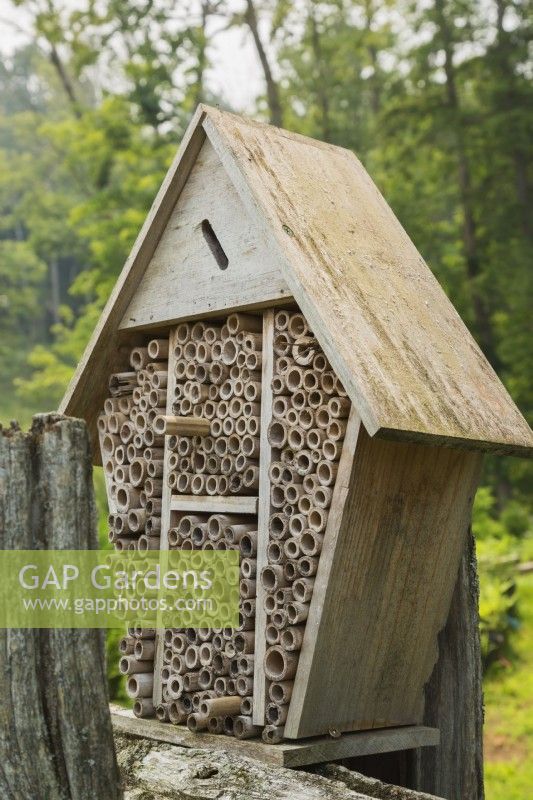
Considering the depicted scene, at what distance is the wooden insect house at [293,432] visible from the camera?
3.92 meters

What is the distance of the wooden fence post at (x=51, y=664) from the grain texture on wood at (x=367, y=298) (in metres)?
1.09

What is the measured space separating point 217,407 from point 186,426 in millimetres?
163

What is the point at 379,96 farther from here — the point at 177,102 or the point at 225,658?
the point at 225,658

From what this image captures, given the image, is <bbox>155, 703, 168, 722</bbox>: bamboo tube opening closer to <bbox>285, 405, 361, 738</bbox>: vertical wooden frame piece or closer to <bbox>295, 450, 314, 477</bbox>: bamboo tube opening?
<bbox>285, 405, 361, 738</bbox>: vertical wooden frame piece

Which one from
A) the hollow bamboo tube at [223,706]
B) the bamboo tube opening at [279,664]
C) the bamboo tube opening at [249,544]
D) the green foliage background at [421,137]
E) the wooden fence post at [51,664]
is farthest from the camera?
the green foliage background at [421,137]

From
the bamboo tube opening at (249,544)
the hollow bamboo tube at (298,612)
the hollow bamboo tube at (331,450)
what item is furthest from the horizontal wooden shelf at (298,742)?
the hollow bamboo tube at (331,450)

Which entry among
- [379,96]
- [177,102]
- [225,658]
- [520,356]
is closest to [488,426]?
[225,658]

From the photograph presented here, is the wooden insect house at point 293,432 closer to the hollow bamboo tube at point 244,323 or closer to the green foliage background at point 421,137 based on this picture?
the hollow bamboo tube at point 244,323

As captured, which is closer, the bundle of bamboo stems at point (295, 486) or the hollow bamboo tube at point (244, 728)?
the bundle of bamboo stems at point (295, 486)

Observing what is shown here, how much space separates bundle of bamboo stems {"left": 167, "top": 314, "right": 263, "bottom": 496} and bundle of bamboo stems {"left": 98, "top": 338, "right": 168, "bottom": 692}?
0.46 ft

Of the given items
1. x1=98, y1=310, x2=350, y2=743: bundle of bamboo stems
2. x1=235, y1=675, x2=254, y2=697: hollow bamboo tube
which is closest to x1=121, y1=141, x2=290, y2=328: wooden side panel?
x1=98, y1=310, x2=350, y2=743: bundle of bamboo stems

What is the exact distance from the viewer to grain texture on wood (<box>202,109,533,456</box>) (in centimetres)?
377

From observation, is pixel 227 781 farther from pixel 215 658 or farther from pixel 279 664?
pixel 215 658

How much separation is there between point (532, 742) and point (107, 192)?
38.6ft
